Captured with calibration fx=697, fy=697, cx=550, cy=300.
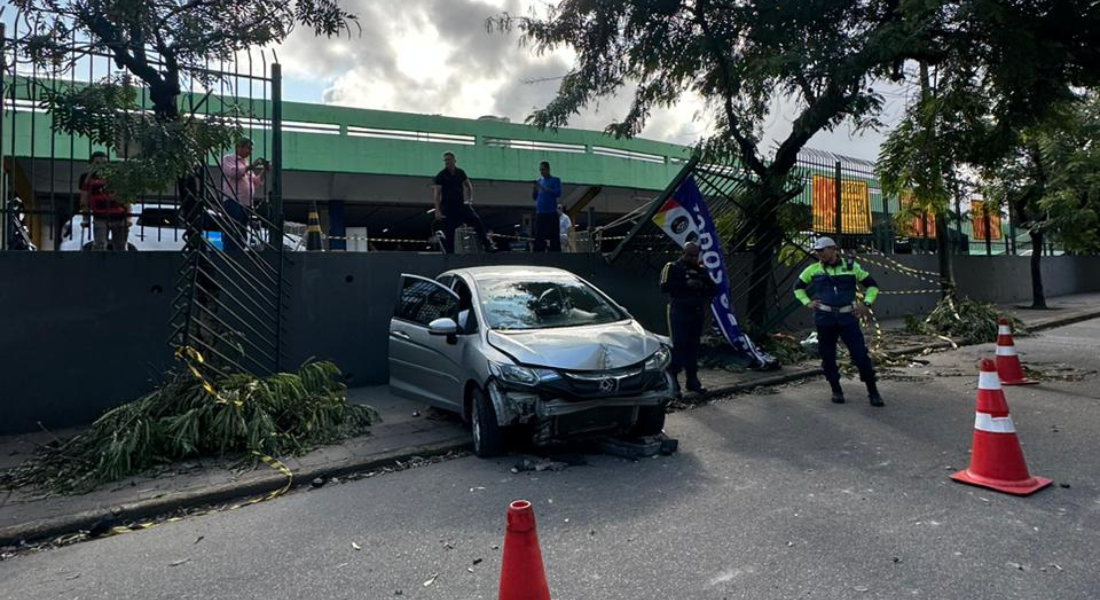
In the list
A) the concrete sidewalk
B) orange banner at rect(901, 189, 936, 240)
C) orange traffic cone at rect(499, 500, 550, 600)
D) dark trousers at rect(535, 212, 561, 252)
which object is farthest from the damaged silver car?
orange banner at rect(901, 189, 936, 240)

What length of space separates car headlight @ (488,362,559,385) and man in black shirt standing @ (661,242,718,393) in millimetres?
2904

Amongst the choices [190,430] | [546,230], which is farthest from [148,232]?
[546,230]

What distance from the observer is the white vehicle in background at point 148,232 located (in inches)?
297

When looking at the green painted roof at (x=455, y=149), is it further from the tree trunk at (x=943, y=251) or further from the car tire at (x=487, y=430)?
the car tire at (x=487, y=430)

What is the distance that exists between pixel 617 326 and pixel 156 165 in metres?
4.03

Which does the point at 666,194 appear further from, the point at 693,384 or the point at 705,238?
the point at 693,384

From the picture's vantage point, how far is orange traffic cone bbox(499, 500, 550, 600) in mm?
2646

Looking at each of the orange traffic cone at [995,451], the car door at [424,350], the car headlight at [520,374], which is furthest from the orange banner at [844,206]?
the car headlight at [520,374]

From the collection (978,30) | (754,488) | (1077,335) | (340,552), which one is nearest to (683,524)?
(754,488)

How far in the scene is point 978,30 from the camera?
8.38m

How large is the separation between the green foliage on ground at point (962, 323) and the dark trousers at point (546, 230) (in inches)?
305

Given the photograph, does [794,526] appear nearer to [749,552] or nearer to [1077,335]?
[749,552]

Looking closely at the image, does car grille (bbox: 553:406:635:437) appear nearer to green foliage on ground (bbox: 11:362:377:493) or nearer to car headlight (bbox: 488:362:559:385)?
car headlight (bbox: 488:362:559:385)

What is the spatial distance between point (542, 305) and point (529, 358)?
3.77ft
